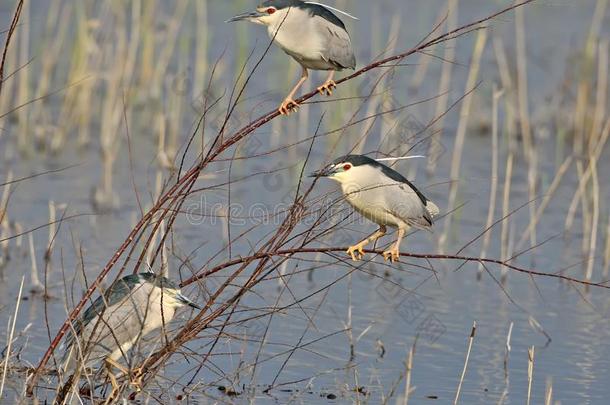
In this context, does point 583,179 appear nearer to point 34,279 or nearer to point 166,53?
point 34,279

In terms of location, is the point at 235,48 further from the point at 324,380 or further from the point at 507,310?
the point at 324,380

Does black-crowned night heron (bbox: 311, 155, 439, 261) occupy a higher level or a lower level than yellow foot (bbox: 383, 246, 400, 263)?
higher

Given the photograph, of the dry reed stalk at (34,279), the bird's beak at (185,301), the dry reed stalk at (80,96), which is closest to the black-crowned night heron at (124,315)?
the bird's beak at (185,301)

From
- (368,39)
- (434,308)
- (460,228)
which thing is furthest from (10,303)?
(368,39)

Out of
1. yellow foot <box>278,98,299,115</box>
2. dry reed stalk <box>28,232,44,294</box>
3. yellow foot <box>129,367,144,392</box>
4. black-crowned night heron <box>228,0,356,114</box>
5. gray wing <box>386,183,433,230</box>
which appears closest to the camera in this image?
yellow foot <box>129,367,144,392</box>

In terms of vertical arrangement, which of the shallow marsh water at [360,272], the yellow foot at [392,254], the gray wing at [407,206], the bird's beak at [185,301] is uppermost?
the gray wing at [407,206]

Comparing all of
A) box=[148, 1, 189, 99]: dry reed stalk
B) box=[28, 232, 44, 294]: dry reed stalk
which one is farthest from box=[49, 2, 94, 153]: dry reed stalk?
box=[28, 232, 44, 294]: dry reed stalk

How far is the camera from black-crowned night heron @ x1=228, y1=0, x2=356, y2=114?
17.3ft

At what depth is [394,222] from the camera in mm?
5023

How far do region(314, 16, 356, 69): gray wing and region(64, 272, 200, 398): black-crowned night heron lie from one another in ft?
4.21

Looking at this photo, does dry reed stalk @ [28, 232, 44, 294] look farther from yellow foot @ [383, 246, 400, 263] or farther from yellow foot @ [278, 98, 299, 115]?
yellow foot @ [383, 246, 400, 263]

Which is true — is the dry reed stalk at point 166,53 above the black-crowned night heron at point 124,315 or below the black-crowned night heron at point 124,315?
above

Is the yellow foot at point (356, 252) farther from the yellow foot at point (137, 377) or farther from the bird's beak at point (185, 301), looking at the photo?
the yellow foot at point (137, 377)

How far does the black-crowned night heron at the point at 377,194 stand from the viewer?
4.85m
